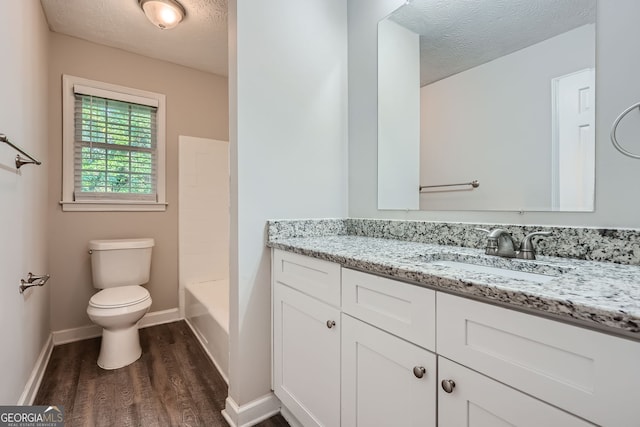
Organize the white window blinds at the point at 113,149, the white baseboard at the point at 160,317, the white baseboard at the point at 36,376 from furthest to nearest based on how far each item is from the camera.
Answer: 1. the white baseboard at the point at 160,317
2. the white window blinds at the point at 113,149
3. the white baseboard at the point at 36,376

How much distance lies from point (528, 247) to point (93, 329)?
9.84 feet

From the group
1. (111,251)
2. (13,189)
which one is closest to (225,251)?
(111,251)

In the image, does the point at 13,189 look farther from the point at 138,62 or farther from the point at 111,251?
the point at 138,62

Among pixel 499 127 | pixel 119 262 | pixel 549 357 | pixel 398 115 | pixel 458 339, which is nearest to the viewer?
pixel 549 357

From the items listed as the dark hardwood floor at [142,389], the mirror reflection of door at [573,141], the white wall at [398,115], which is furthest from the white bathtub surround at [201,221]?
the mirror reflection of door at [573,141]

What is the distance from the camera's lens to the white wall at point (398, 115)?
60.0 inches

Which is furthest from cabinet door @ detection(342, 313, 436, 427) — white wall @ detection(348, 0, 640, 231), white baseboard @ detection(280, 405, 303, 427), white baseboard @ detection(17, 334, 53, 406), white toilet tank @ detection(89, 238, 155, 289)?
white toilet tank @ detection(89, 238, 155, 289)

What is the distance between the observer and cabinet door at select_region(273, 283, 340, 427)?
1.10 m

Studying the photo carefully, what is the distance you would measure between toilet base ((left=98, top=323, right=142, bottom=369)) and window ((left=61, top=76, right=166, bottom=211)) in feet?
3.33

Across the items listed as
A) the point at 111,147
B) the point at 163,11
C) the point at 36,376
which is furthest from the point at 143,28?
the point at 36,376

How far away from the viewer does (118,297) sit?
2006mm

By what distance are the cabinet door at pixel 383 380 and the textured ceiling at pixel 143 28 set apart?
215 centimetres

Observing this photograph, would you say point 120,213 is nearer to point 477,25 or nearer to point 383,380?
point 383,380

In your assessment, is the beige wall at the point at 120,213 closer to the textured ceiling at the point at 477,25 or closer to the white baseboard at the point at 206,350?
the white baseboard at the point at 206,350
